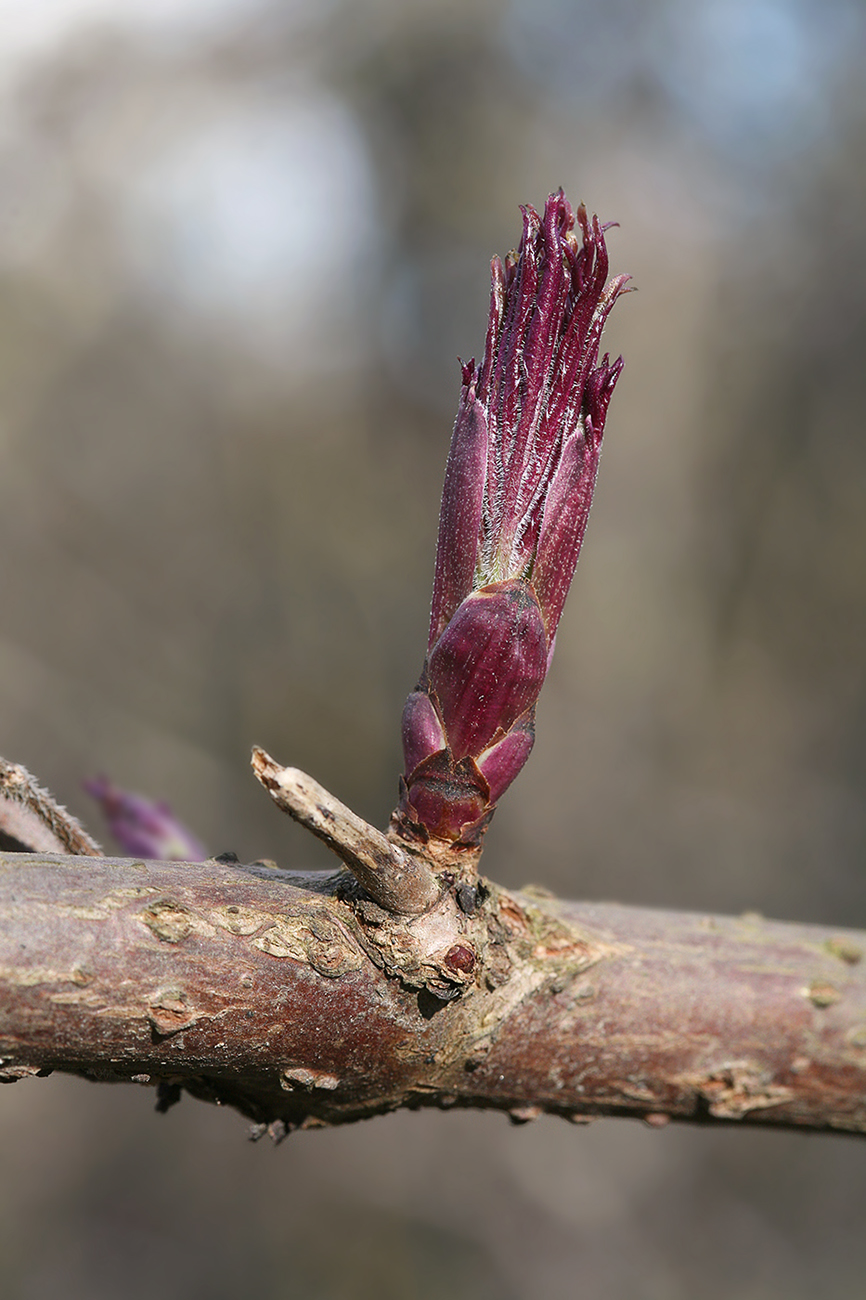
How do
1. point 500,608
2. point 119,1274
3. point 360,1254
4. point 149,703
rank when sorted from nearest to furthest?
1. point 500,608
2. point 360,1254
3. point 119,1274
4. point 149,703

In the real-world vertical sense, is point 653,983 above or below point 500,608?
below

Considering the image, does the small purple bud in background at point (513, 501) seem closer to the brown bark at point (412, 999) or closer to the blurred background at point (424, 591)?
the brown bark at point (412, 999)

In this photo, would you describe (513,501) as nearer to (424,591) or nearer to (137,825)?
(137,825)

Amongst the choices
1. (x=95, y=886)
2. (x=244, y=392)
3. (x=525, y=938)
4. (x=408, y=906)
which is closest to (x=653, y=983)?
(x=525, y=938)

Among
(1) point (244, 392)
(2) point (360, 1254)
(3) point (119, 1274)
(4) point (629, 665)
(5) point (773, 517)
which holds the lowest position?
(3) point (119, 1274)

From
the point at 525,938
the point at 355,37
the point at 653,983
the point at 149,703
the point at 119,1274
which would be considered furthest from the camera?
the point at 355,37

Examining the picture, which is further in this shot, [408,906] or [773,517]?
[773,517]

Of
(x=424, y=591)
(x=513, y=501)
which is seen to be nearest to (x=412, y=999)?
(x=513, y=501)

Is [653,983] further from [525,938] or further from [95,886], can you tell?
[95,886]
